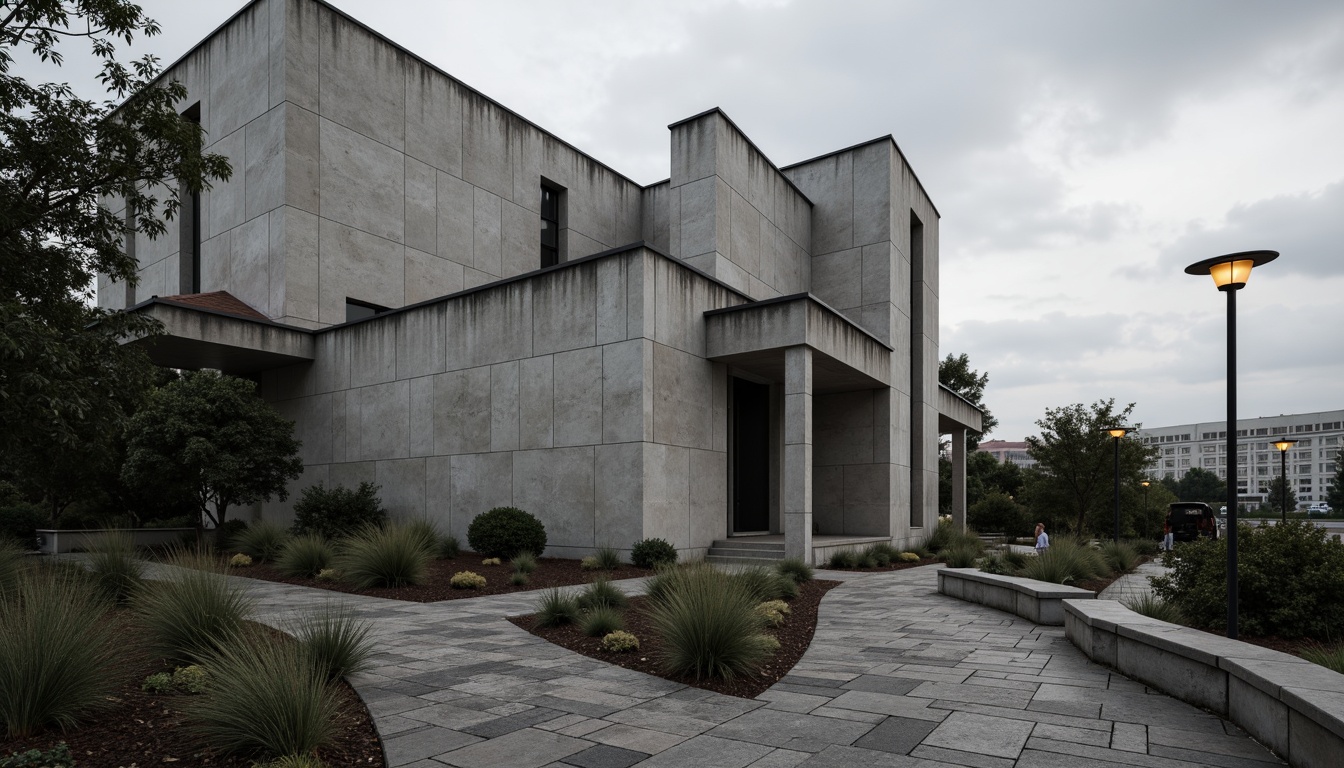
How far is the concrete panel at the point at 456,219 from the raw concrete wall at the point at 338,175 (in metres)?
0.04

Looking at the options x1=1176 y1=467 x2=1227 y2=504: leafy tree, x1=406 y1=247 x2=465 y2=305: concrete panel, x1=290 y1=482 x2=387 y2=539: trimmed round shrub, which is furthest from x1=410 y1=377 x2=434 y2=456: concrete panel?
Result: x1=1176 y1=467 x2=1227 y2=504: leafy tree

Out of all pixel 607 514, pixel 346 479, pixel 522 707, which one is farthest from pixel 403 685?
pixel 346 479

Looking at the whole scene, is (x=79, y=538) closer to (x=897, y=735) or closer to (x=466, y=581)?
(x=466, y=581)

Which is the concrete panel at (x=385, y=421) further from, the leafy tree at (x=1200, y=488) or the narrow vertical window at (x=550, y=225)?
the leafy tree at (x=1200, y=488)

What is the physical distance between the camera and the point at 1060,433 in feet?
96.5

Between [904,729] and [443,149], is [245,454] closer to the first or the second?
[443,149]

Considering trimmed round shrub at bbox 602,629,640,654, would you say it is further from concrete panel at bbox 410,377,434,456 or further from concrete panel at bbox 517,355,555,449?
concrete panel at bbox 410,377,434,456

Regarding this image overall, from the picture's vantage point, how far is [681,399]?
16.9 m

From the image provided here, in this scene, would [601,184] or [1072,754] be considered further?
[601,184]

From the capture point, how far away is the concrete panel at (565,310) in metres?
16.6

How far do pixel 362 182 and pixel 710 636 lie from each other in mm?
20328

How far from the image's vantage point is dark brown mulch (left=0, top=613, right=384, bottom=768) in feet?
14.4

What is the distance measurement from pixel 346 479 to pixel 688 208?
481 inches

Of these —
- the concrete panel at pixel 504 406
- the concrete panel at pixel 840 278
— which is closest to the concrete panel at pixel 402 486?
the concrete panel at pixel 504 406
